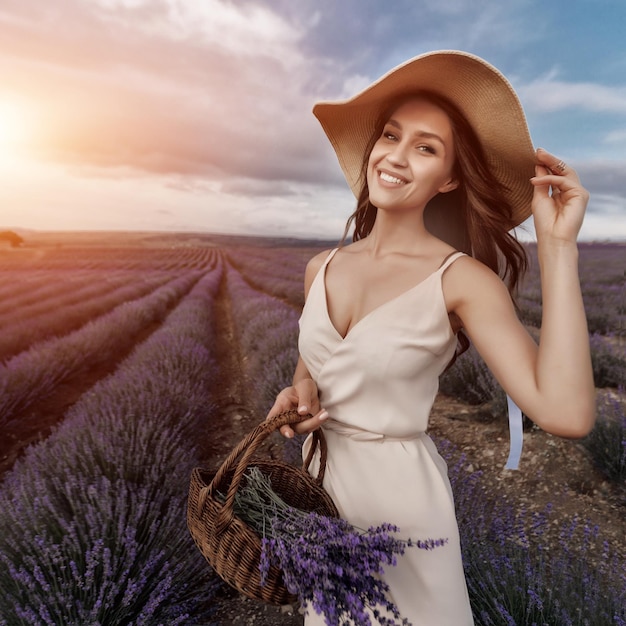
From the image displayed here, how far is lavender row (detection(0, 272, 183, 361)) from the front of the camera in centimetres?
554

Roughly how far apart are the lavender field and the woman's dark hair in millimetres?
942

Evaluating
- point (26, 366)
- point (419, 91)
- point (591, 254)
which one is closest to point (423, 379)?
point (419, 91)

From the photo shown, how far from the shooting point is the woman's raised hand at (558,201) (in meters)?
0.89

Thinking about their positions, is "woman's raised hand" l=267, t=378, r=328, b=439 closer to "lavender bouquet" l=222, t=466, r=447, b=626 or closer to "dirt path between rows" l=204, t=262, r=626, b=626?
"lavender bouquet" l=222, t=466, r=447, b=626

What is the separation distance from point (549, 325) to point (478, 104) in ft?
1.83

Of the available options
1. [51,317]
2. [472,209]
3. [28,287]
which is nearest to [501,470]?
[472,209]

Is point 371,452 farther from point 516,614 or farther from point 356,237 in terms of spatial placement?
point 516,614

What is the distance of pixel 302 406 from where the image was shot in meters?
0.99

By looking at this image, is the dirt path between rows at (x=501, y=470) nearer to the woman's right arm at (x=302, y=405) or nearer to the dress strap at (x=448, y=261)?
the woman's right arm at (x=302, y=405)

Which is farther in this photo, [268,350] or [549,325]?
[268,350]

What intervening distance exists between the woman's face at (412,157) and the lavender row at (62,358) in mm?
3582

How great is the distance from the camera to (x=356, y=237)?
1482mm

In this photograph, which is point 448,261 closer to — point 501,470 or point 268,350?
point 501,470

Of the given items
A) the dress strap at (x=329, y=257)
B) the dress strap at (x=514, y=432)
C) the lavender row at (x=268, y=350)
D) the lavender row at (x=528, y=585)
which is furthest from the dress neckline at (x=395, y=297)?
the lavender row at (x=268, y=350)
